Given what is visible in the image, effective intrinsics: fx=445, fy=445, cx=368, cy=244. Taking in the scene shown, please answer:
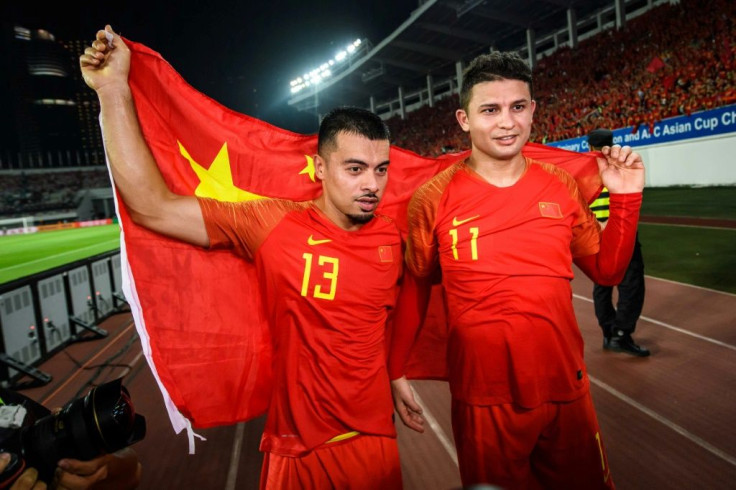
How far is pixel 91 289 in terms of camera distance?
767cm

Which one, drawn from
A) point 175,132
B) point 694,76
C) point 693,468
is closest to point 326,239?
point 175,132

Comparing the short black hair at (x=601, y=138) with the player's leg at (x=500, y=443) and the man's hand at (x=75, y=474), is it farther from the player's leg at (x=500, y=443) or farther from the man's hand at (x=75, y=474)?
the man's hand at (x=75, y=474)

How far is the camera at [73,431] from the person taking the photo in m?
1.53

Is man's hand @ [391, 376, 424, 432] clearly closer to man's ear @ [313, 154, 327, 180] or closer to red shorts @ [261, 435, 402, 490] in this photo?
red shorts @ [261, 435, 402, 490]

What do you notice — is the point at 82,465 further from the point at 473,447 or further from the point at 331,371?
the point at 473,447

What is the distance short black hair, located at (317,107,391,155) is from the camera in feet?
5.92

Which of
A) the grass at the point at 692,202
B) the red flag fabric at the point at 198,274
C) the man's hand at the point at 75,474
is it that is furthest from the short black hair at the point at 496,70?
the grass at the point at 692,202

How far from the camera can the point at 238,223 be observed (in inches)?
72.5

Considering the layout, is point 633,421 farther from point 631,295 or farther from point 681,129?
point 681,129

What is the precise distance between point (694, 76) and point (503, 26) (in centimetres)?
998

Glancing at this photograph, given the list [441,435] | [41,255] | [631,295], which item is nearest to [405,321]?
[441,435]

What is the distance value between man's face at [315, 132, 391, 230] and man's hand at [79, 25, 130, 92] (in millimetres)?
888

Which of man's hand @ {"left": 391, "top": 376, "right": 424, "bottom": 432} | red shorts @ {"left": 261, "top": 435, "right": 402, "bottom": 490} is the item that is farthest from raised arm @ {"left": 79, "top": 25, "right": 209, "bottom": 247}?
man's hand @ {"left": 391, "top": 376, "right": 424, "bottom": 432}

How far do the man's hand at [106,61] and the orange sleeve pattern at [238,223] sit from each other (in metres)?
0.56
